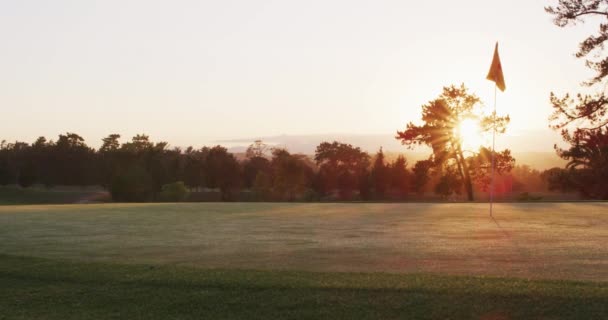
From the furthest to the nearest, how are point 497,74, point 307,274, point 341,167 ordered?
point 341,167, point 497,74, point 307,274

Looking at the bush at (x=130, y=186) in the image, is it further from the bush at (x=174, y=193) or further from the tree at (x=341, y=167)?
the tree at (x=341, y=167)

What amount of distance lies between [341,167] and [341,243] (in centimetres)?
9544

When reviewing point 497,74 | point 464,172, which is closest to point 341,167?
point 464,172

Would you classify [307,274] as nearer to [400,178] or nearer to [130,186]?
[130,186]

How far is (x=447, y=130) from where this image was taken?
6028 centimetres

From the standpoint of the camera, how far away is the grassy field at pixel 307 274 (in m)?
8.20

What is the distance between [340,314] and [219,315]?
1472 millimetres

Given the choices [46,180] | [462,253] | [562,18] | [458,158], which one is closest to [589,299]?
[462,253]

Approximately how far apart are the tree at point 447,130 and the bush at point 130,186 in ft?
135

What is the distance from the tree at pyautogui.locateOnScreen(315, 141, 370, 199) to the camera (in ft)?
337

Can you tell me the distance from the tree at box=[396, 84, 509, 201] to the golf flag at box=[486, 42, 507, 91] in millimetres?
38039

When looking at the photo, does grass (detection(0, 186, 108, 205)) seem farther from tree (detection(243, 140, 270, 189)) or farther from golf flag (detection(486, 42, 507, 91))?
golf flag (detection(486, 42, 507, 91))

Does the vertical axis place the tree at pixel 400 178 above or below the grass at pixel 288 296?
above

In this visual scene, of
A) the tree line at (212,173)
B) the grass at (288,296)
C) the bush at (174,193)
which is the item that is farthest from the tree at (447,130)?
the grass at (288,296)
